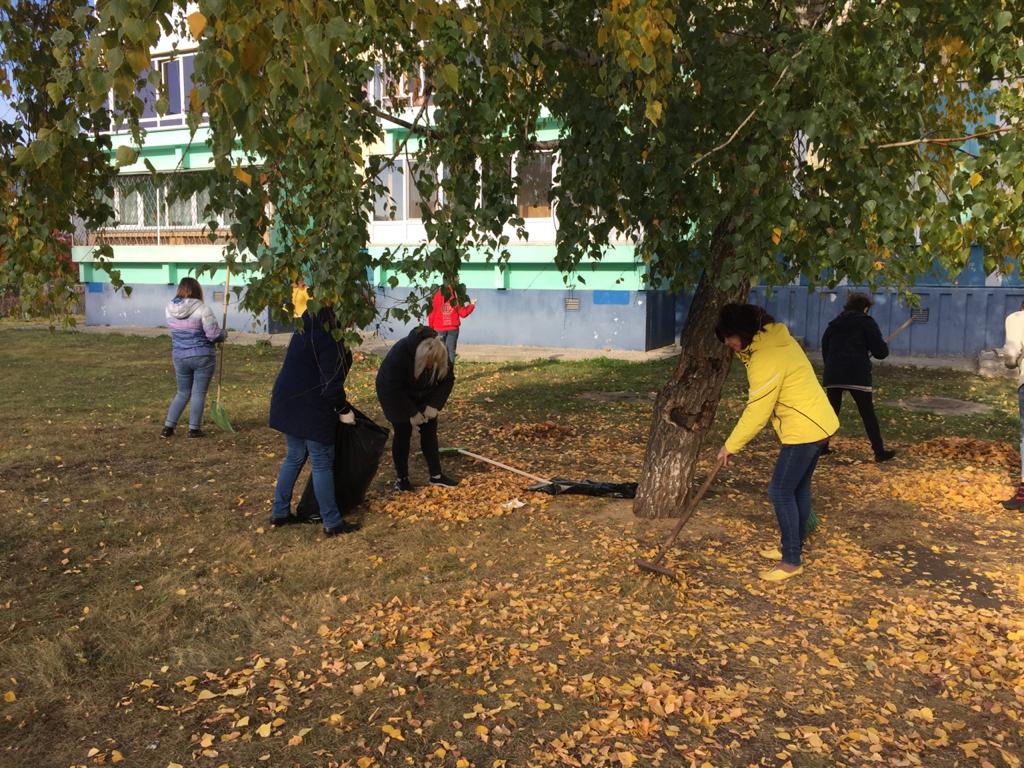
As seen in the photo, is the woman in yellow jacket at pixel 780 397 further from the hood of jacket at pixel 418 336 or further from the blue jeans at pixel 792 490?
the hood of jacket at pixel 418 336

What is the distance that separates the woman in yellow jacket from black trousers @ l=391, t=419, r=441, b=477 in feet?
9.26

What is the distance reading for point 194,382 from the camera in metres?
8.99

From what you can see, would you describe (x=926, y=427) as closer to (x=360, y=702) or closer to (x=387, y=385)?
(x=387, y=385)

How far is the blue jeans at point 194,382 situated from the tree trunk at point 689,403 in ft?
16.9

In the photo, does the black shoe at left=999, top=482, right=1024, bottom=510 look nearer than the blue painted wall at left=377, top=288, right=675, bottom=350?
Yes

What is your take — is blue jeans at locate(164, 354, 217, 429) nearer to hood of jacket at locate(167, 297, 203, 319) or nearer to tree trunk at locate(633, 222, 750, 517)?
hood of jacket at locate(167, 297, 203, 319)

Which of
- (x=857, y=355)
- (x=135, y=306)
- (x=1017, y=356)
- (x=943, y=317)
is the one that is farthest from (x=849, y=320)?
(x=135, y=306)

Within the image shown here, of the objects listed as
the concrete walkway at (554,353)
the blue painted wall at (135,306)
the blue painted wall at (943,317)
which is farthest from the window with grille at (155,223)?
the blue painted wall at (943,317)

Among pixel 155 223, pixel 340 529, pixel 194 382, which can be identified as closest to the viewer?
pixel 340 529

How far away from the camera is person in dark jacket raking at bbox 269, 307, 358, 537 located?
5652mm

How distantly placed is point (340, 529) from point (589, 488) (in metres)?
2.05

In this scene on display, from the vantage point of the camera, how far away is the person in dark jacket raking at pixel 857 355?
26.1ft

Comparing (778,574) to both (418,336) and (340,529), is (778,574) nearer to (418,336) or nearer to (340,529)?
(340,529)

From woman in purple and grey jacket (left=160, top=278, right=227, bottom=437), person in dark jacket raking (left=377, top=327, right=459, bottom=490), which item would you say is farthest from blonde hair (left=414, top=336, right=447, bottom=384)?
woman in purple and grey jacket (left=160, top=278, right=227, bottom=437)
